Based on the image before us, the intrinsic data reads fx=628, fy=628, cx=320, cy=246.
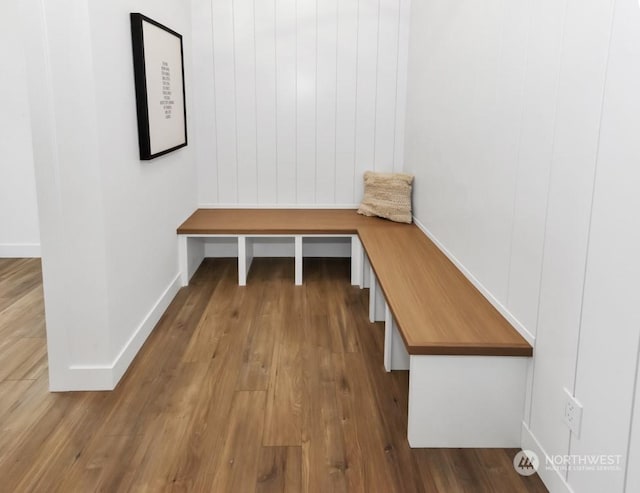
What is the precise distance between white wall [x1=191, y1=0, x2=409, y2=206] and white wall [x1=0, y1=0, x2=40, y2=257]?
4.31 ft

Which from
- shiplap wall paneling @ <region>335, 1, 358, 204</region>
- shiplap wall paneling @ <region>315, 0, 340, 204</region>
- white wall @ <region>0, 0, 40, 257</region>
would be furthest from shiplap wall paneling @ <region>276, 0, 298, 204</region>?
white wall @ <region>0, 0, 40, 257</region>

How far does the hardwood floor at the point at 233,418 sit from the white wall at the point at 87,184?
0.62 ft

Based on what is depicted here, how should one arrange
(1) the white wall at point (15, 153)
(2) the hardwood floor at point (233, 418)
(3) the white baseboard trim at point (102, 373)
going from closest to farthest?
(2) the hardwood floor at point (233, 418)
(3) the white baseboard trim at point (102, 373)
(1) the white wall at point (15, 153)

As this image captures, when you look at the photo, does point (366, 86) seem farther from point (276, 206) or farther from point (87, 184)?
point (87, 184)

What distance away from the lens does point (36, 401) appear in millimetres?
2717

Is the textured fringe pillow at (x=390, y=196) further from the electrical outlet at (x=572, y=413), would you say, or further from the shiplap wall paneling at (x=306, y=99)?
the electrical outlet at (x=572, y=413)

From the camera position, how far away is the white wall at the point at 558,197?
1.70 metres

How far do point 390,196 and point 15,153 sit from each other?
2898mm

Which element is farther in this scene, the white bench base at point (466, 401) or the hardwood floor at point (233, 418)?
the white bench base at point (466, 401)

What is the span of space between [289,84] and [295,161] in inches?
23.1

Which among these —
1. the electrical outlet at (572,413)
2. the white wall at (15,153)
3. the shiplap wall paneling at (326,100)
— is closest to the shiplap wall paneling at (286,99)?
the shiplap wall paneling at (326,100)

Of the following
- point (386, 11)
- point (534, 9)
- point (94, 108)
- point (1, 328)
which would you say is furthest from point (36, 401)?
point (386, 11)


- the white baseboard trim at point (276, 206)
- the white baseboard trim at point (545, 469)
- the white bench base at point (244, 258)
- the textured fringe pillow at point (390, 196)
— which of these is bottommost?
the white baseboard trim at point (545, 469)

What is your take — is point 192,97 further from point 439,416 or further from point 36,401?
point 439,416
